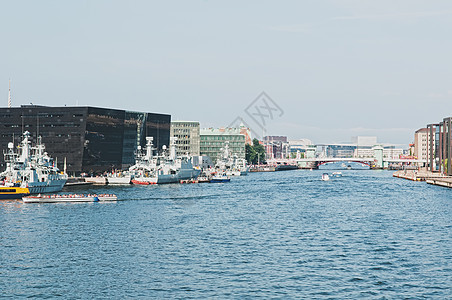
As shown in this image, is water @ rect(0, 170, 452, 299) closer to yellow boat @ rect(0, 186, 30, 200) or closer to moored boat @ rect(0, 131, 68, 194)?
yellow boat @ rect(0, 186, 30, 200)

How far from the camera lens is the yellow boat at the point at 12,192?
4129 inches

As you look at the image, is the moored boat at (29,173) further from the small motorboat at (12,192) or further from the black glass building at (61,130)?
the black glass building at (61,130)

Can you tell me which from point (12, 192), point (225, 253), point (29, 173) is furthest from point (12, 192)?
point (225, 253)

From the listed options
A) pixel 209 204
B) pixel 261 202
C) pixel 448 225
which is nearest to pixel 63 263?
pixel 448 225

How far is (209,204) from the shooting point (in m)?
98.7

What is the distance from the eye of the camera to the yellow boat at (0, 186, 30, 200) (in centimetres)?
10488

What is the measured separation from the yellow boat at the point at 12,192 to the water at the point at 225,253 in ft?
60.8

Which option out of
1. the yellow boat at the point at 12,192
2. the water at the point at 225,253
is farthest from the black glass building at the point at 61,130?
the water at the point at 225,253

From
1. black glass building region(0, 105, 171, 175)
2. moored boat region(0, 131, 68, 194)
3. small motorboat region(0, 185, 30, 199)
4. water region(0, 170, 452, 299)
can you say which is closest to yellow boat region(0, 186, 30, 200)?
small motorboat region(0, 185, 30, 199)

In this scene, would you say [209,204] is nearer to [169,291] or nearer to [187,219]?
[187,219]

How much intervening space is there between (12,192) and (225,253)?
65.8 meters

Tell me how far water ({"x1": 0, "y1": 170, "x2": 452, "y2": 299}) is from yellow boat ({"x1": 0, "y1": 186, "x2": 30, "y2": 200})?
18.5 metres

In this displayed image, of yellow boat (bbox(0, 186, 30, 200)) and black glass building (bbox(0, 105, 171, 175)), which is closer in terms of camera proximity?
yellow boat (bbox(0, 186, 30, 200))

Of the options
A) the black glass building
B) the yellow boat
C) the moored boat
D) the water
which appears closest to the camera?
the water
